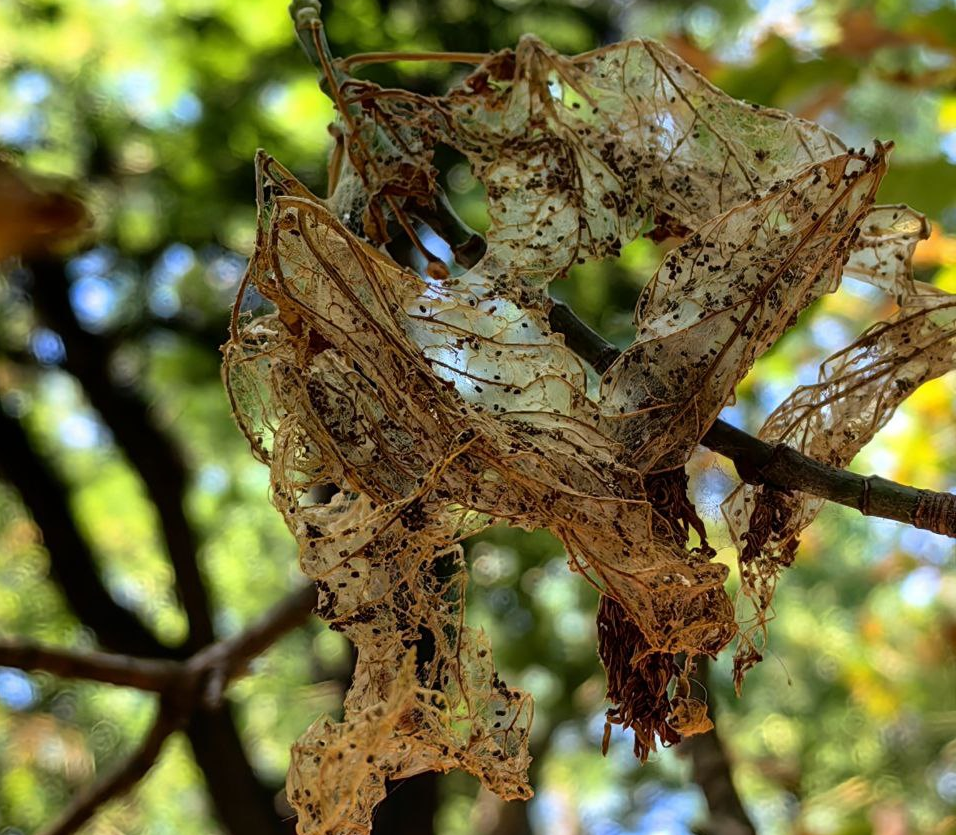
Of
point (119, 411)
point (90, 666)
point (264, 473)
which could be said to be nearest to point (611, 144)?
point (90, 666)

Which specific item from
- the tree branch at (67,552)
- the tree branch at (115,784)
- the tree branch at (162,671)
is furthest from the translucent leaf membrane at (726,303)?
the tree branch at (67,552)

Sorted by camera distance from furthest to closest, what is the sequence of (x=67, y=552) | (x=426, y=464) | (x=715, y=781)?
(x=67, y=552) → (x=715, y=781) → (x=426, y=464)

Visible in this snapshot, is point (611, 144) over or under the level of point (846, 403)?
over

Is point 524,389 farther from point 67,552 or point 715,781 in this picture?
point 67,552

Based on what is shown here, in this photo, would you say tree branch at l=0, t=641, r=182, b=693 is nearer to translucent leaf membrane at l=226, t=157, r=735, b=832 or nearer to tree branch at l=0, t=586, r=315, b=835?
tree branch at l=0, t=586, r=315, b=835

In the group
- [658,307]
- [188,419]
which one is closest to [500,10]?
[188,419]

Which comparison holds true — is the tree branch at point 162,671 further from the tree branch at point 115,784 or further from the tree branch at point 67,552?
the tree branch at point 67,552

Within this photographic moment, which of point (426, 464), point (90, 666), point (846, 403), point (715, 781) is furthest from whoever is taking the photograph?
point (715, 781)
